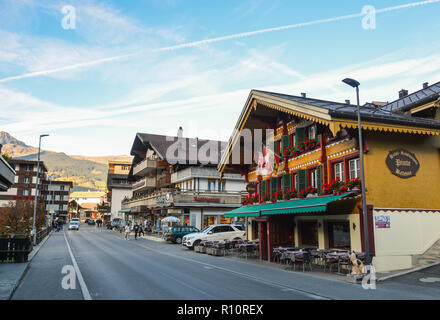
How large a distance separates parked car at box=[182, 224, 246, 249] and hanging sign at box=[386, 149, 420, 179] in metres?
15.6

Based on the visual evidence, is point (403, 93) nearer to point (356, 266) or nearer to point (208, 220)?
point (356, 266)

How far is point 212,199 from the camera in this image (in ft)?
143

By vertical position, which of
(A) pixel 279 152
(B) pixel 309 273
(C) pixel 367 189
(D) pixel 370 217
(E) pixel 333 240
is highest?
(A) pixel 279 152

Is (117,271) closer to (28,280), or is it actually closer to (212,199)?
(28,280)

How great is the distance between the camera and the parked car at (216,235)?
29000 mm

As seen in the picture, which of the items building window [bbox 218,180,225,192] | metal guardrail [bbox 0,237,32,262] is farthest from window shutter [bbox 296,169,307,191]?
building window [bbox 218,180,225,192]

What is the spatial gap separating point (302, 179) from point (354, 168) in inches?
139

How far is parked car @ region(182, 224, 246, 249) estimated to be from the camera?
95.1ft

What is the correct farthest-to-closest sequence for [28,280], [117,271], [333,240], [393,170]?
1. [333,240]
2. [393,170]
3. [117,271]
4. [28,280]

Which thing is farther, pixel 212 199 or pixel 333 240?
pixel 212 199

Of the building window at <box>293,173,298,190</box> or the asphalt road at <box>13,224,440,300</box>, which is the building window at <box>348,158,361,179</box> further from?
the asphalt road at <box>13,224,440,300</box>
